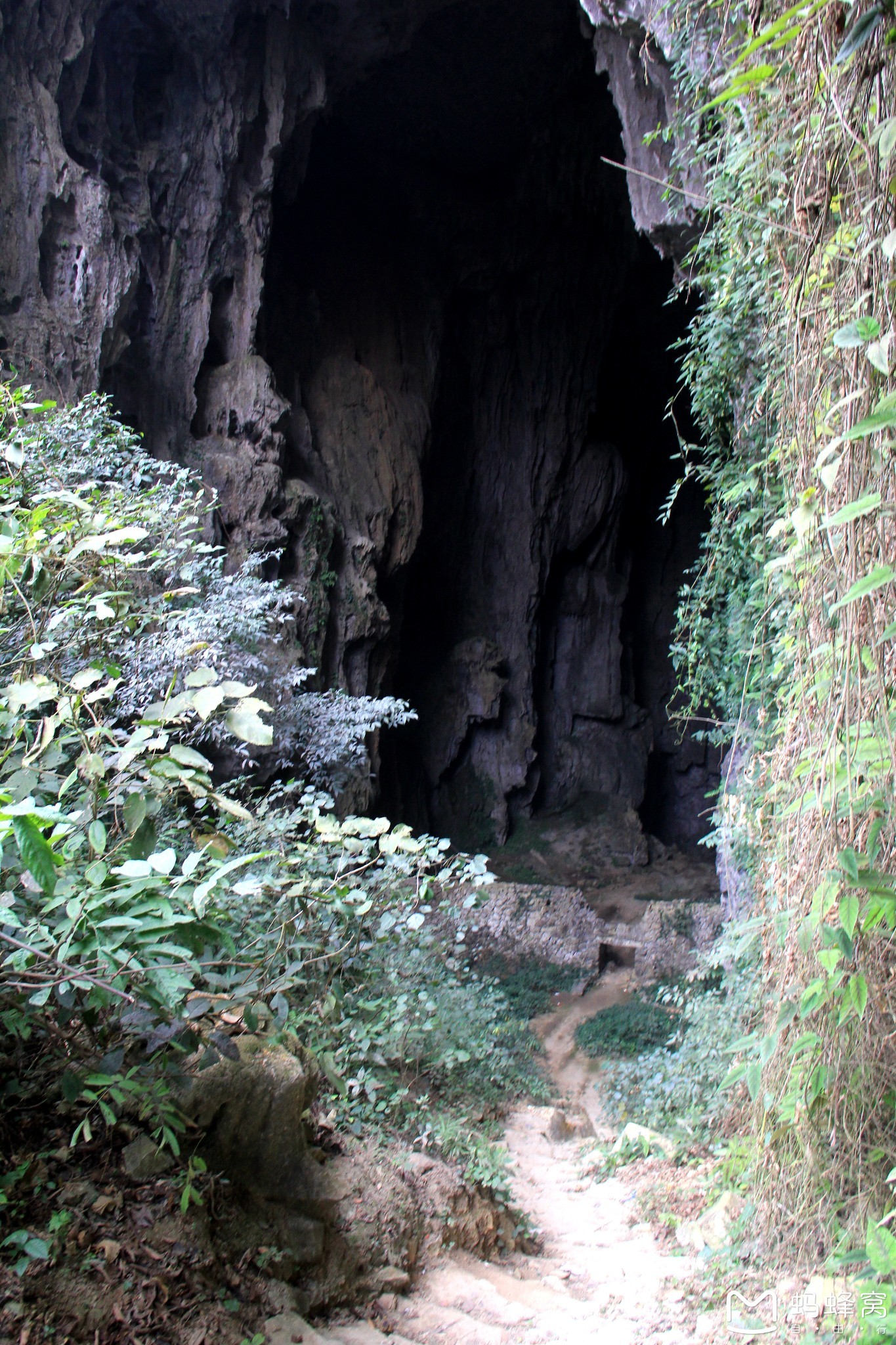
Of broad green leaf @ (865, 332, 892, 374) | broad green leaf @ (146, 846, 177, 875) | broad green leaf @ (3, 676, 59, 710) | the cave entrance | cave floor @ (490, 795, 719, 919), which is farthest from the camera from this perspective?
cave floor @ (490, 795, 719, 919)

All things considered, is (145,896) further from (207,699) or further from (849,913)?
(849,913)

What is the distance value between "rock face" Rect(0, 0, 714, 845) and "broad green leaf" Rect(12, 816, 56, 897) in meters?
5.64

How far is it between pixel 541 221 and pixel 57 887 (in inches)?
559

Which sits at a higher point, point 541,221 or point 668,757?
point 541,221

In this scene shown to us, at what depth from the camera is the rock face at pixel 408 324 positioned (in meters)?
8.02

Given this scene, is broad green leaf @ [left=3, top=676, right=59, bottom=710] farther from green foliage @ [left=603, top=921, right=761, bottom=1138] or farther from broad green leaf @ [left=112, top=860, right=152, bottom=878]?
green foliage @ [left=603, top=921, right=761, bottom=1138]

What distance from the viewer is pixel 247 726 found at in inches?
72.7

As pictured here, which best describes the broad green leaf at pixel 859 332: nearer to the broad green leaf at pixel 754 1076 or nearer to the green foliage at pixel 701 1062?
the broad green leaf at pixel 754 1076

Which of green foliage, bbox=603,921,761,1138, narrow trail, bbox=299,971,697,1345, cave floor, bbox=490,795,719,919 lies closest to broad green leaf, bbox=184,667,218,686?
narrow trail, bbox=299,971,697,1345

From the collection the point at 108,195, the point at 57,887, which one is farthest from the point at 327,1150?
the point at 108,195

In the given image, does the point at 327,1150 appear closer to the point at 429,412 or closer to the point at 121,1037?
the point at 121,1037

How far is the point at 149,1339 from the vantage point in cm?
170

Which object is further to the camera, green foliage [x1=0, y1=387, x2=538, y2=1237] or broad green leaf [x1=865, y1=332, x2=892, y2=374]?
green foliage [x1=0, y1=387, x2=538, y2=1237]

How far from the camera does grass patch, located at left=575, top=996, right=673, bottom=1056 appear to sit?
762cm
